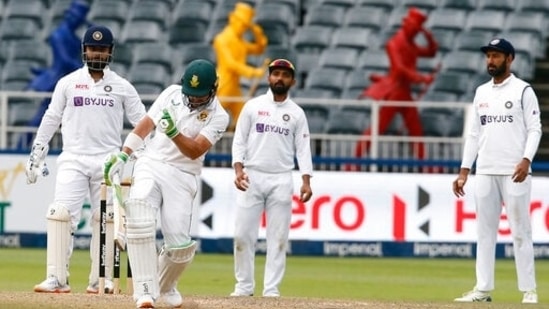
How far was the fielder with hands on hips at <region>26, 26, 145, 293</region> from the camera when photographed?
13344mm

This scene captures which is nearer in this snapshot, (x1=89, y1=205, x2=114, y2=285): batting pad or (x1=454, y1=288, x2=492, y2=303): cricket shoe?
(x1=89, y1=205, x2=114, y2=285): batting pad

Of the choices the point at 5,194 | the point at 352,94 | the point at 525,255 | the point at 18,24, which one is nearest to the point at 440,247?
the point at 352,94

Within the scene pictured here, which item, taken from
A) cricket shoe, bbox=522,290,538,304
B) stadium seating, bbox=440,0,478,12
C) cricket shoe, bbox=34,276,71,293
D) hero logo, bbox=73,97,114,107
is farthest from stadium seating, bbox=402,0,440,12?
cricket shoe, bbox=34,276,71,293

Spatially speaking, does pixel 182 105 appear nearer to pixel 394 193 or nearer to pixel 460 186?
pixel 460 186

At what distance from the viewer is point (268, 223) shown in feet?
46.7

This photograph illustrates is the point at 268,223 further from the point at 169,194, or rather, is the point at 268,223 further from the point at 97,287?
the point at 169,194

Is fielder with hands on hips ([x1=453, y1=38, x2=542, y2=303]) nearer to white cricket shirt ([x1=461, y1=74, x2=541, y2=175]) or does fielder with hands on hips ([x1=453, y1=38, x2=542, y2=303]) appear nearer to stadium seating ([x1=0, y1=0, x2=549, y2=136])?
white cricket shirt ([x1=461, y1=74, x2=541, y2=175])

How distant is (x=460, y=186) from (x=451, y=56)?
10546 millimetres

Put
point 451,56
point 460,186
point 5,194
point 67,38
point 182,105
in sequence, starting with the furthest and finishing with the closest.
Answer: point 451,56, point 67,38, point 5,194, point 460,186, point 182,105

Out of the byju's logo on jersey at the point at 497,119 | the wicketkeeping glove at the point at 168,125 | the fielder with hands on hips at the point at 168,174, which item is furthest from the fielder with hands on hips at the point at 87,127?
the byju's logo on jersey at the point at 497,119

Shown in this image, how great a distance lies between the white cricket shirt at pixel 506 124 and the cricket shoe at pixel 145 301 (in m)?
3.49

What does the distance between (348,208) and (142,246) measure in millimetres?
9024

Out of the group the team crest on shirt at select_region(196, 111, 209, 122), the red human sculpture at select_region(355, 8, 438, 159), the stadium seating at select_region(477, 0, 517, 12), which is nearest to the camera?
the team crest on shirt at select_region(196, 111, 209, 122)

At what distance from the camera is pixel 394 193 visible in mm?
20172
